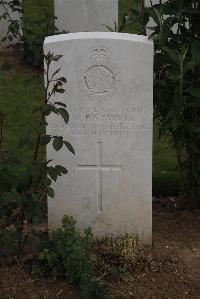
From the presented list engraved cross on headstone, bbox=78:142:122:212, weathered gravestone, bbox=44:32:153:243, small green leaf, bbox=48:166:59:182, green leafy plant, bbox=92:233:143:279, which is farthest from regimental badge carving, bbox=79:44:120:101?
green leafy plant, bbox=92:233:143:279

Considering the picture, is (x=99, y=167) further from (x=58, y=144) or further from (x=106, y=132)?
(x=58, y=144)

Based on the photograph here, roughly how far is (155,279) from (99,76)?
4.48 ft

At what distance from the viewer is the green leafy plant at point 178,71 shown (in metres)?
4.31

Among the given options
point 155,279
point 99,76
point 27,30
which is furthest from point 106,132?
point 27,30

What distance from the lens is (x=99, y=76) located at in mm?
4203

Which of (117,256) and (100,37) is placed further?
(117,256)

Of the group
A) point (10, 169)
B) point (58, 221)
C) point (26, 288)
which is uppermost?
point (10, 169)

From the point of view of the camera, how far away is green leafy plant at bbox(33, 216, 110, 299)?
3.81 metres

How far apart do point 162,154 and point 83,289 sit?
2721 mm

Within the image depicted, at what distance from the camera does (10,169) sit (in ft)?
12.9

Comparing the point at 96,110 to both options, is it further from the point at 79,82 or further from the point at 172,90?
the point at 172,90

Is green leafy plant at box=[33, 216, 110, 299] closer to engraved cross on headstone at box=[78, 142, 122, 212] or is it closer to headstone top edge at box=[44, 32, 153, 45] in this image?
engraved cross on headstone at box=[78, 142, 122, 212]

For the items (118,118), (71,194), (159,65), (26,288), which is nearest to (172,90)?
(159,65)

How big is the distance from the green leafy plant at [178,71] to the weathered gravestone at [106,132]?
0.79 ft
